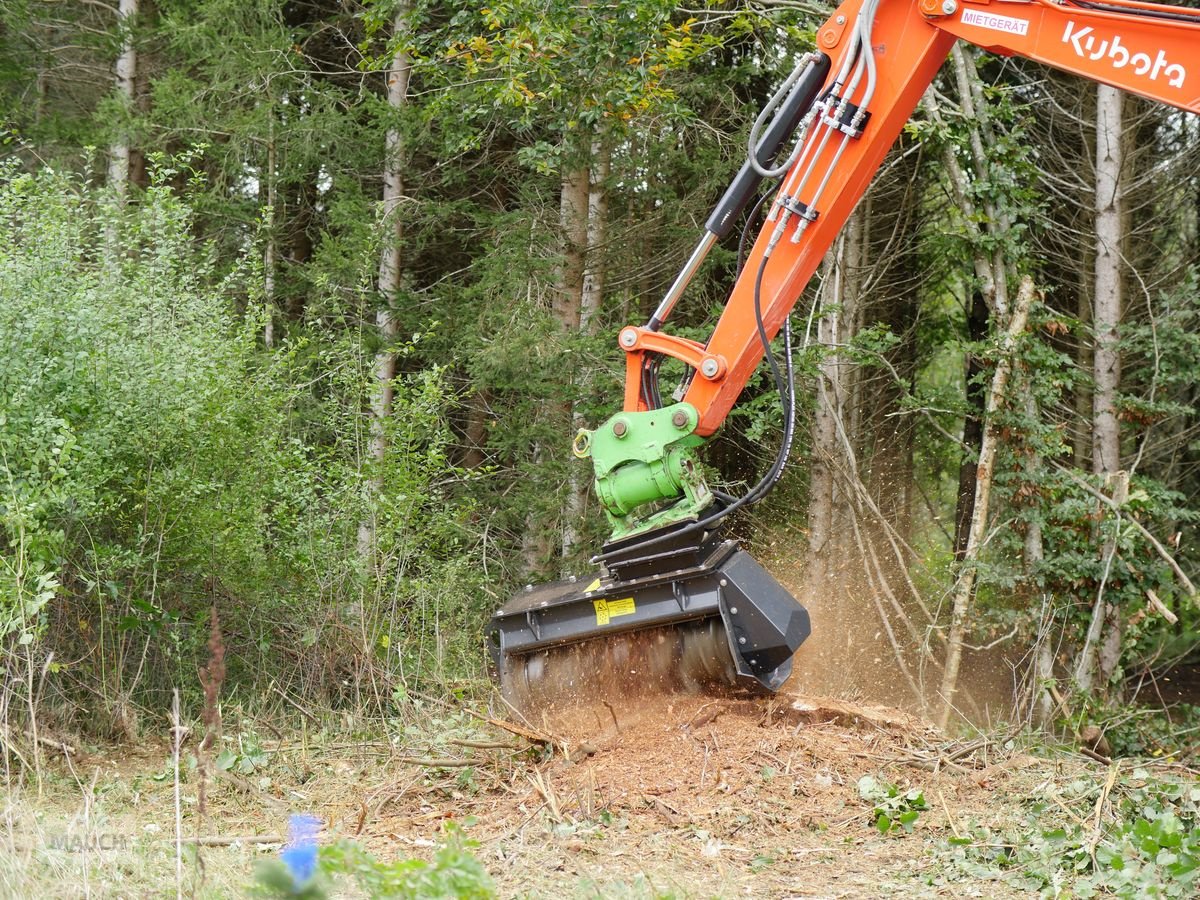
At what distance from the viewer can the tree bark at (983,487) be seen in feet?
27.7

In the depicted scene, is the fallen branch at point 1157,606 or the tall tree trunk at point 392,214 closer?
the fallen branch at point 1157,606

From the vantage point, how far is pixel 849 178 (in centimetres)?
554

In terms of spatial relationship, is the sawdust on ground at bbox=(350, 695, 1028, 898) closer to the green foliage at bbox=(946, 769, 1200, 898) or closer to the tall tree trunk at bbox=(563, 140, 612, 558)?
the green foliage at bbox=(946, 769, 1200, 898)

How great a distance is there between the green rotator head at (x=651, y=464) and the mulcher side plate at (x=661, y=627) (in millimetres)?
210

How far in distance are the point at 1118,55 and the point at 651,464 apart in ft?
8.44

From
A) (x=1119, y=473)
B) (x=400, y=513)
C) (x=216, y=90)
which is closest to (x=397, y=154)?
(x=216, y=90)

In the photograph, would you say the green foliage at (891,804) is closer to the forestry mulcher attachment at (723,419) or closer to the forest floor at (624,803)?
the forest floor at (624,803)

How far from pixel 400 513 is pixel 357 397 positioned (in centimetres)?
86

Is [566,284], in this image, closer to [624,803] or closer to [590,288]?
[590,288]

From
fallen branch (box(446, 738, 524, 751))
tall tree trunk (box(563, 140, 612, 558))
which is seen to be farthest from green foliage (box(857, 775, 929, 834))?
tall tree trunk (box(563, 140, 612, 558))

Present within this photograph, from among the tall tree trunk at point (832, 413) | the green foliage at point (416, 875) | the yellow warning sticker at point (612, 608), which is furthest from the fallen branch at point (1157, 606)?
the green foliage at point (416, 875)

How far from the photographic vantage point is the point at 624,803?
5.14 meters

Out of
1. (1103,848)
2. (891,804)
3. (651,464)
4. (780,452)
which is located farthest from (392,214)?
(1103,848)

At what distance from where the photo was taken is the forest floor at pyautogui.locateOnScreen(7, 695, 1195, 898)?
4.29 m
